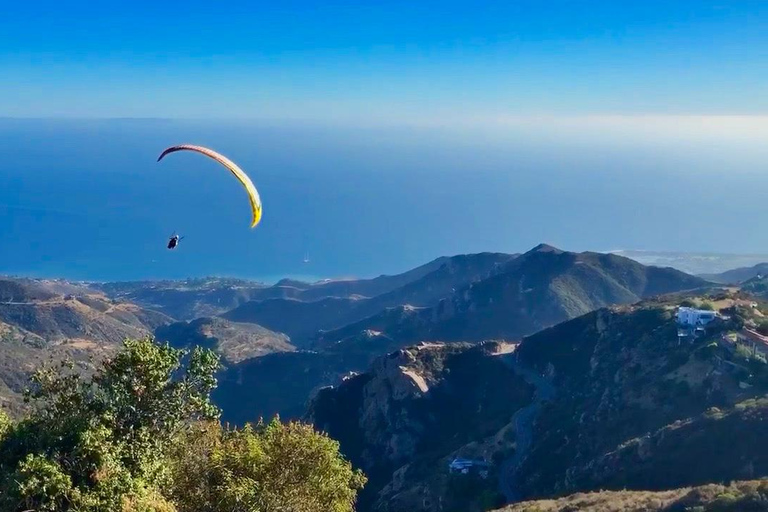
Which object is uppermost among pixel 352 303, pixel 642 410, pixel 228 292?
pixel 642 410

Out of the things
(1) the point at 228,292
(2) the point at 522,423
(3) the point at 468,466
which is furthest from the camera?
(1) the point at 228,292

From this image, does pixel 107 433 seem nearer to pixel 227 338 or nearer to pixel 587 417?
pixel 587 417

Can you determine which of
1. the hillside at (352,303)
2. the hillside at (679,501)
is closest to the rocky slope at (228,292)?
the hillside at (352,303)

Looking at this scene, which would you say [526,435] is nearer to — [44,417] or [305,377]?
[44,417]

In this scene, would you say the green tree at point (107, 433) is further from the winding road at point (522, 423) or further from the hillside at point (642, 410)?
the winding road at point (522, 423)

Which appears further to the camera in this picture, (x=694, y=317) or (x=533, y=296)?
(x=533, y=296)

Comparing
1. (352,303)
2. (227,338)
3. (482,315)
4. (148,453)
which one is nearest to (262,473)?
(148,453)
